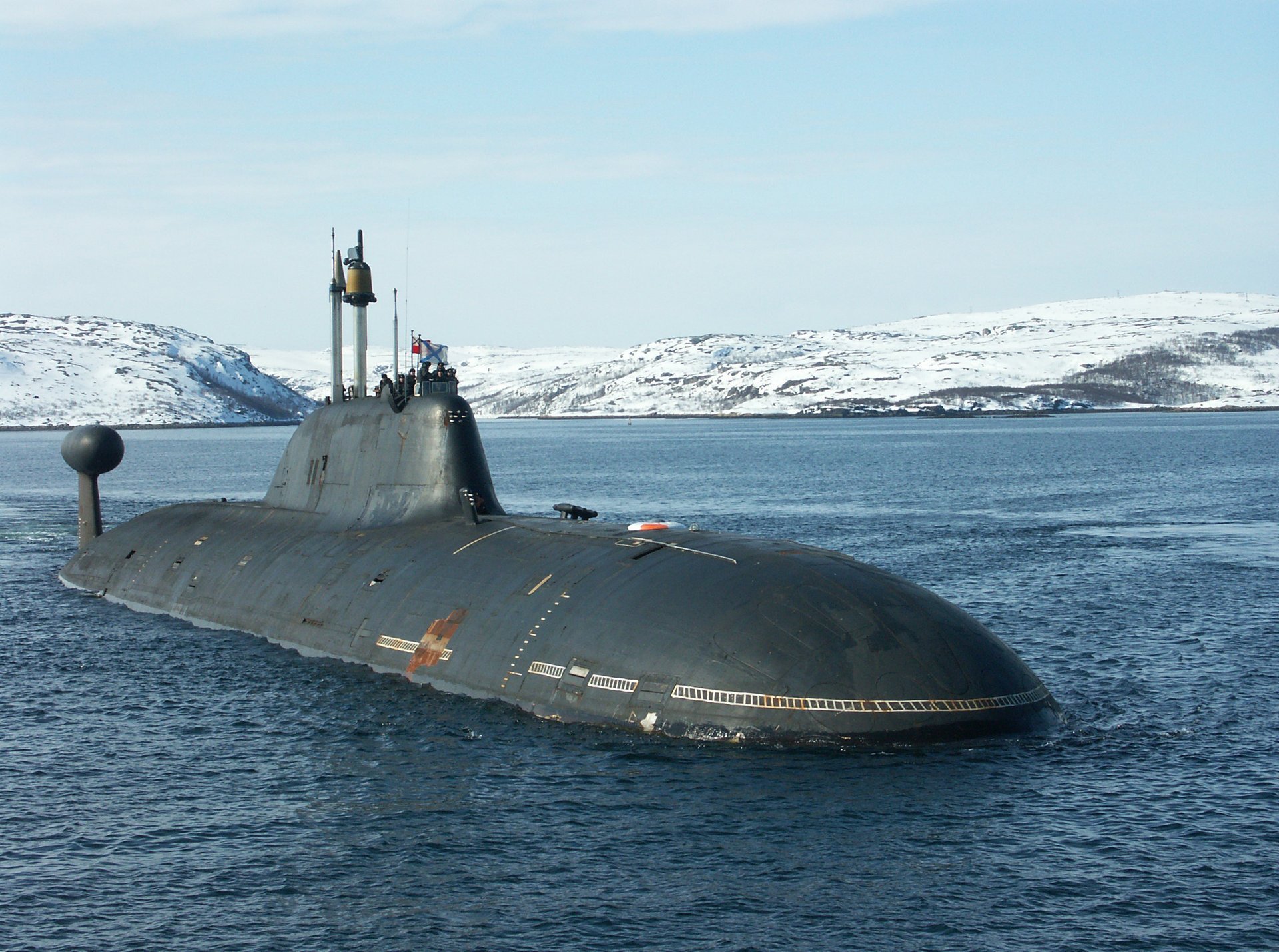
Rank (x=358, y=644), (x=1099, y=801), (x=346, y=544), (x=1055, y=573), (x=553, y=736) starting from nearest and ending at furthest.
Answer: (x=1099, y=801), (x=553, y=736), (x=358, y=644), (x=346, y=544), (x=1055, y=573)

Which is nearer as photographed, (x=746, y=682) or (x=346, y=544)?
(x=746, y=682)

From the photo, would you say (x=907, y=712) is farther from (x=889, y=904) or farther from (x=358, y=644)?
(x=358, y=644)

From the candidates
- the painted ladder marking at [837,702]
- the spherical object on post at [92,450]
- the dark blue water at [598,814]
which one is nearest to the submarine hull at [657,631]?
the painted ladder marking at [837,702]

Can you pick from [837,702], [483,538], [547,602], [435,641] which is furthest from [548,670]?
[483,538]

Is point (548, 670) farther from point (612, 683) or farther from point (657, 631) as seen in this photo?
point (657, 631)

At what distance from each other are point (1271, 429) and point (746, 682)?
569ft

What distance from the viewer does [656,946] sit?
52.2 feet

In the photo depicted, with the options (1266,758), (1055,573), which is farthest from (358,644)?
(1055,573)

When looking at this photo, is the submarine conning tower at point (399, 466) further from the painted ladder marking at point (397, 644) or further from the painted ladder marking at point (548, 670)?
the painted ladder marking at point (548, 670)

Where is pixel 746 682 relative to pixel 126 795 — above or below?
above

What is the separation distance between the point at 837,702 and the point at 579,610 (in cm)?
568

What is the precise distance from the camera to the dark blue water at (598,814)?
54.5ft

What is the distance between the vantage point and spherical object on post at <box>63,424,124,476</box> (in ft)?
162

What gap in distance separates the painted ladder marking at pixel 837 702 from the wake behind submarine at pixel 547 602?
0.11 feet
